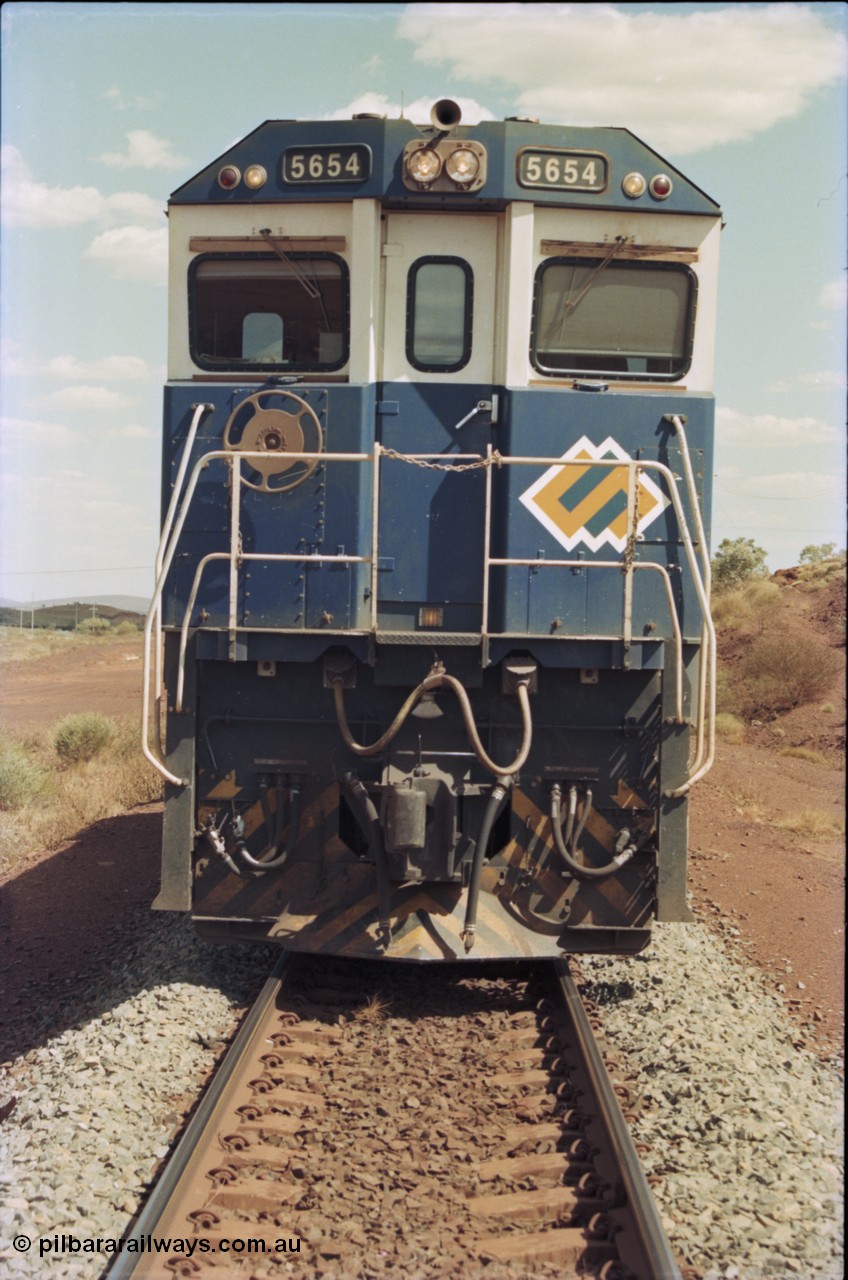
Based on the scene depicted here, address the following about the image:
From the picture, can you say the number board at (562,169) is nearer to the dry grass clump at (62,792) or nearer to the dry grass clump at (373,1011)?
the dry grass clump at (373,1011)

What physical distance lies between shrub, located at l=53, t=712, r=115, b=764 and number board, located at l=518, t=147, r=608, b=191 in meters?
12.1

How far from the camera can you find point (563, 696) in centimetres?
679

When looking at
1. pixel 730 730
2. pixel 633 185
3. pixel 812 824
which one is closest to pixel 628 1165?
pixel 633 185

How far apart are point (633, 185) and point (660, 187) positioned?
0.53 ft

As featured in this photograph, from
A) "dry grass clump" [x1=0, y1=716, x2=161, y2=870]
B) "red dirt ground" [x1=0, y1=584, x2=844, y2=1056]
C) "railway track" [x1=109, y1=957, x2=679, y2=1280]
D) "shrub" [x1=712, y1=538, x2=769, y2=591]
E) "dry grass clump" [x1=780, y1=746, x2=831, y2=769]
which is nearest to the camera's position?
"railway track" [x1=109, y1=957, x2=679, y2=1280]

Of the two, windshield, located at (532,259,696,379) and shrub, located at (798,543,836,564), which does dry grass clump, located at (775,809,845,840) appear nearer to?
windshield, located at (532,259,696,379)

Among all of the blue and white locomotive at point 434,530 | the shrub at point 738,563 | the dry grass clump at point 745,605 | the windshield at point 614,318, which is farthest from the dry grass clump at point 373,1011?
the shrub at point 738,563

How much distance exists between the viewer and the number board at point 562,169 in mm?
6543

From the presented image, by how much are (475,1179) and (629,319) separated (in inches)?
184

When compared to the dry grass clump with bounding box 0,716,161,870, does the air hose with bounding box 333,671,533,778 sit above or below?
above

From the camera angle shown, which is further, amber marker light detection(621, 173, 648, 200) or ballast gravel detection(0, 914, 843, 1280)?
amber marker light detection(621, 173, 648, 200)

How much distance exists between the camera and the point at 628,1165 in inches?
182

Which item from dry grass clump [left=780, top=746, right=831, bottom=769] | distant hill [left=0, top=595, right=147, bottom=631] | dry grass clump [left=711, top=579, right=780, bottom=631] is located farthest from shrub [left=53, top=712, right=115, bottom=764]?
distant hill [left=0, top=595, right=147, bottom=631]

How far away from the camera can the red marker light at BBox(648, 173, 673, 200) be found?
6605mm
